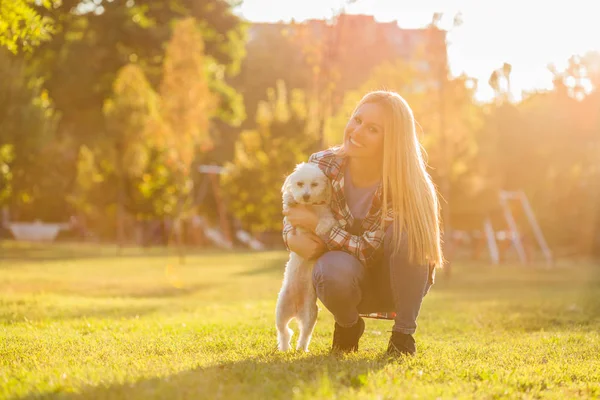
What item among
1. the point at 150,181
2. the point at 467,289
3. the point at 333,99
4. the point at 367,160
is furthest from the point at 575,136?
the point at 367,160

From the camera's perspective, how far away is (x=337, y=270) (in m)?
4.46

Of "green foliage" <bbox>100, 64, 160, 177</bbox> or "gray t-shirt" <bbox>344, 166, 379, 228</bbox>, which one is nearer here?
"gray t-shirt" <bbox>344, 166, 379, 228</bbox>

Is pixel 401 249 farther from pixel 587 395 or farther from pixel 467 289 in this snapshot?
pixel 467 289

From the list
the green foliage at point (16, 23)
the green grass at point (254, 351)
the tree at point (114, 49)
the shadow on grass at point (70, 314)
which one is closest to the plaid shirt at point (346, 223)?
the green grass at point (254, 351)

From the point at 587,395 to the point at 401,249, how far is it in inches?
52.5

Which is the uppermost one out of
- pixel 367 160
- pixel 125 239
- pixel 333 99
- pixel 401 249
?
pixel 333 99

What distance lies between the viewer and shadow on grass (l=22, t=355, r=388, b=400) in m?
3.34

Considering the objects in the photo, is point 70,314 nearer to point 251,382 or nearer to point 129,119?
point 251,382

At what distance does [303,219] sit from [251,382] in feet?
4.69

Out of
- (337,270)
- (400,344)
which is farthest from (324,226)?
(400,344)

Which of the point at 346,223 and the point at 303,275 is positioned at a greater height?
the point at 346,223

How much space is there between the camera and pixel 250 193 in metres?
31.9

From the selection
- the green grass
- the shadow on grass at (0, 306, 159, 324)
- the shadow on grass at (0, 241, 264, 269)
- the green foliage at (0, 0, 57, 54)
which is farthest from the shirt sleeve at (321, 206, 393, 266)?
the shadow on grass at (0, 241, 264, 269)

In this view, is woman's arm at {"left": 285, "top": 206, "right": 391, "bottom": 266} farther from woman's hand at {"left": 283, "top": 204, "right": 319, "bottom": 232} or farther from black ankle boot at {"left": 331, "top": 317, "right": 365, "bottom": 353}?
black ankle boot at {"left": 331, "top": 317, "right": 365, "bottom": 353}
